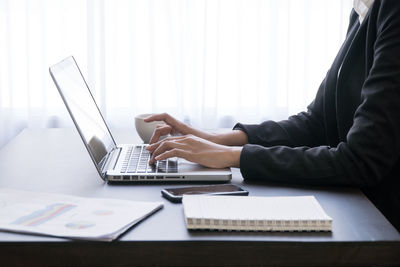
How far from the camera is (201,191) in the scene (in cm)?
122

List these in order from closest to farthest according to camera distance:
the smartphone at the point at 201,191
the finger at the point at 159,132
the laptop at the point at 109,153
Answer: the smartphone at the point at 201,191, the laptop at the point at 109,153, the finger at the point at 159,132

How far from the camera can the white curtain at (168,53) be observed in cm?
294

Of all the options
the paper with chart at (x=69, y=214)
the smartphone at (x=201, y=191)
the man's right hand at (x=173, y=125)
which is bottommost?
the paper with chart at (x=69, y=214)

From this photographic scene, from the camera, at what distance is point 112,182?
1.31 meters

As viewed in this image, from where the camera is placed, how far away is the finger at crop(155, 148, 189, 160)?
1.33 m

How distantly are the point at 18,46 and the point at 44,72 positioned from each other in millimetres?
171

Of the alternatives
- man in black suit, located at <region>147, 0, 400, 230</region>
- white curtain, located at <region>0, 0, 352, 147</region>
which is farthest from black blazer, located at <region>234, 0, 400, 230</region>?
white curtain, located at <region>0, 0, 352, 147</region>

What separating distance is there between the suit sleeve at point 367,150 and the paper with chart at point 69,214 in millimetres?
289
